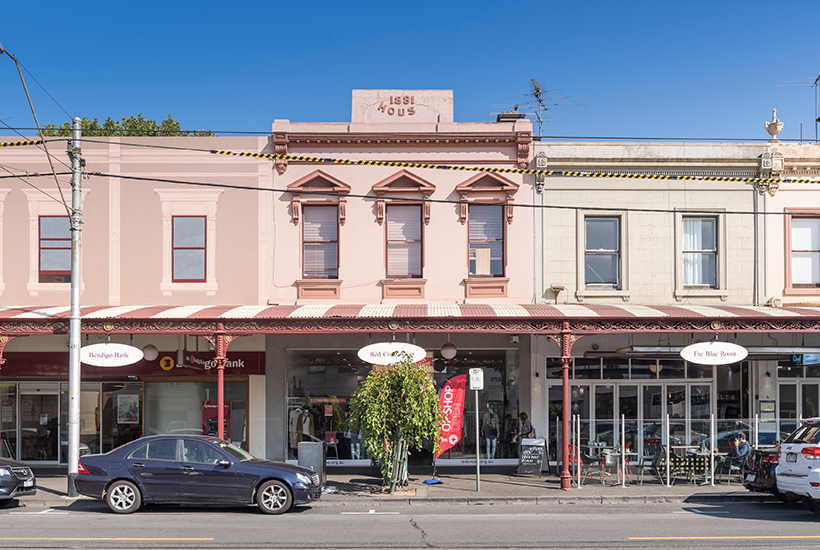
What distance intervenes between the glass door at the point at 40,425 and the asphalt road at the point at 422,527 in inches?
238

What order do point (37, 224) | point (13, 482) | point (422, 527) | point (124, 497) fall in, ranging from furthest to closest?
point (37, 224), point (13, 482), point (124, 497), point (422, 527)

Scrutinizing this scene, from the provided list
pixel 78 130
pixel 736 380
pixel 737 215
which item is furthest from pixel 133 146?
pixel 736 380

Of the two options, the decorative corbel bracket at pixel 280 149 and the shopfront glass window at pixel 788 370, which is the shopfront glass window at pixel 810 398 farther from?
the decorative corbel bracket at pixel 280 149

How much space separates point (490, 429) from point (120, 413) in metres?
9.58

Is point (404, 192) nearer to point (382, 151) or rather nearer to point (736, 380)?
point (382, 151)

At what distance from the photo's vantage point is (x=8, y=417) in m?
19.6

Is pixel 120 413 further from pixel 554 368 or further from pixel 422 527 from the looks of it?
pixel 554 368

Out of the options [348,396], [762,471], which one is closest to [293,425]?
[348,396]

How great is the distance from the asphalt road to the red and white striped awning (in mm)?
3949

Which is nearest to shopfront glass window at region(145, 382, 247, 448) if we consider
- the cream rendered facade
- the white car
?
the cream rendered facade

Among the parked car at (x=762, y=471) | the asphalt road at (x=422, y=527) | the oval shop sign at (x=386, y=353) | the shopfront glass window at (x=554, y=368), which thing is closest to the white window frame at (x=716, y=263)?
the shopfront glass window at (x=554, y=368)

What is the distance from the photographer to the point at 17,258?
19.0m

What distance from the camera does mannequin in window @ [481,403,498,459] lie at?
19.1 metres

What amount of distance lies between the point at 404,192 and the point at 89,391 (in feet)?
31.8
